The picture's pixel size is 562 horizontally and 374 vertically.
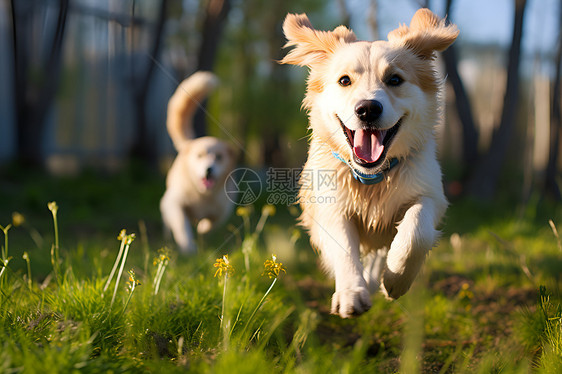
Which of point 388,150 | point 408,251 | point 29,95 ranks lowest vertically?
point 408,251

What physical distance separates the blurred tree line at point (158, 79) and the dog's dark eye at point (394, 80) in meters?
4.78

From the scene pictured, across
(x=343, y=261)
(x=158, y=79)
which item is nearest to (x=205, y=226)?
(x=343, y=261)

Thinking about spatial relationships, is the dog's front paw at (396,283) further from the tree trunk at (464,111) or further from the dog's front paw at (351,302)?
the tree trunk at (464,111)

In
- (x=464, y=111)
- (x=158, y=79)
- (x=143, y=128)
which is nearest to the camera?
(x=464, y=111)

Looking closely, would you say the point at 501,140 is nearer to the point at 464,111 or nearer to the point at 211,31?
the point at 464,111

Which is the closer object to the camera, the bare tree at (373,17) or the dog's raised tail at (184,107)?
the bare tree at (373,17)

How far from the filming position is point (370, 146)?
1.84m

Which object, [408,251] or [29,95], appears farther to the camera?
[29,95]

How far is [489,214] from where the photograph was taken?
568 cm

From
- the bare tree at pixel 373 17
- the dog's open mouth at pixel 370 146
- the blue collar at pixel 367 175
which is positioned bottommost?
the blue collar at pixel 367 175

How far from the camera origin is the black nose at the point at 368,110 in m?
1.73

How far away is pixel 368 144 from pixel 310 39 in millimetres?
487

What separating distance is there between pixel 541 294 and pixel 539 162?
9744mm

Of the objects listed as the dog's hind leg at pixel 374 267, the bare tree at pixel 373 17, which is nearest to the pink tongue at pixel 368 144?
the dog's hind leg at pixel 374 267
